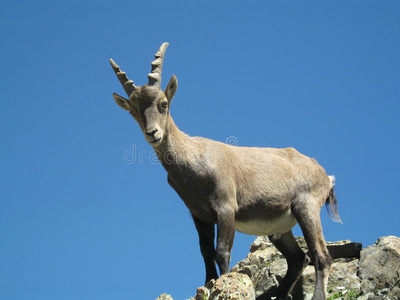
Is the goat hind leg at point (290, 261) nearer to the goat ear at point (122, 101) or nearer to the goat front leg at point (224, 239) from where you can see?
the goat front leg at point (224, 239)

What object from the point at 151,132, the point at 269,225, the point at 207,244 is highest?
the point at 151,132

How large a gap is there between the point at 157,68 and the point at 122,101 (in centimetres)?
109

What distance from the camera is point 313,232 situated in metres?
13.2

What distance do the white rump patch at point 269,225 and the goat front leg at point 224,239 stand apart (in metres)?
0.97

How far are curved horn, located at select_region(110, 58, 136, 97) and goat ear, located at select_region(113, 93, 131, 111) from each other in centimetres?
17

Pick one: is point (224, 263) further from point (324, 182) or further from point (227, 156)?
point (324, 182)

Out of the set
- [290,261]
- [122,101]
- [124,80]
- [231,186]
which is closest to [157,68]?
[124,80]

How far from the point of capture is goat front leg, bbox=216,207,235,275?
37.8 feet

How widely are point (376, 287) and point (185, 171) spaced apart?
18.8 ft

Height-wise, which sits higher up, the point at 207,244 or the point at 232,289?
the point at 207,244

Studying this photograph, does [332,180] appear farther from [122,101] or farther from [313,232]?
[122,101]

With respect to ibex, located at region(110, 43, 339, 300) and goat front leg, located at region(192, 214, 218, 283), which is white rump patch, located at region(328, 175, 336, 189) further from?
goat front leg, located at region(192, 214, 218, 283)

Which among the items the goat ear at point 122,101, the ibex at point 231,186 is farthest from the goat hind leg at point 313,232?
the goat ear at point 122,101

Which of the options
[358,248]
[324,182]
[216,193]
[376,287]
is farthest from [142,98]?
[358,248]
